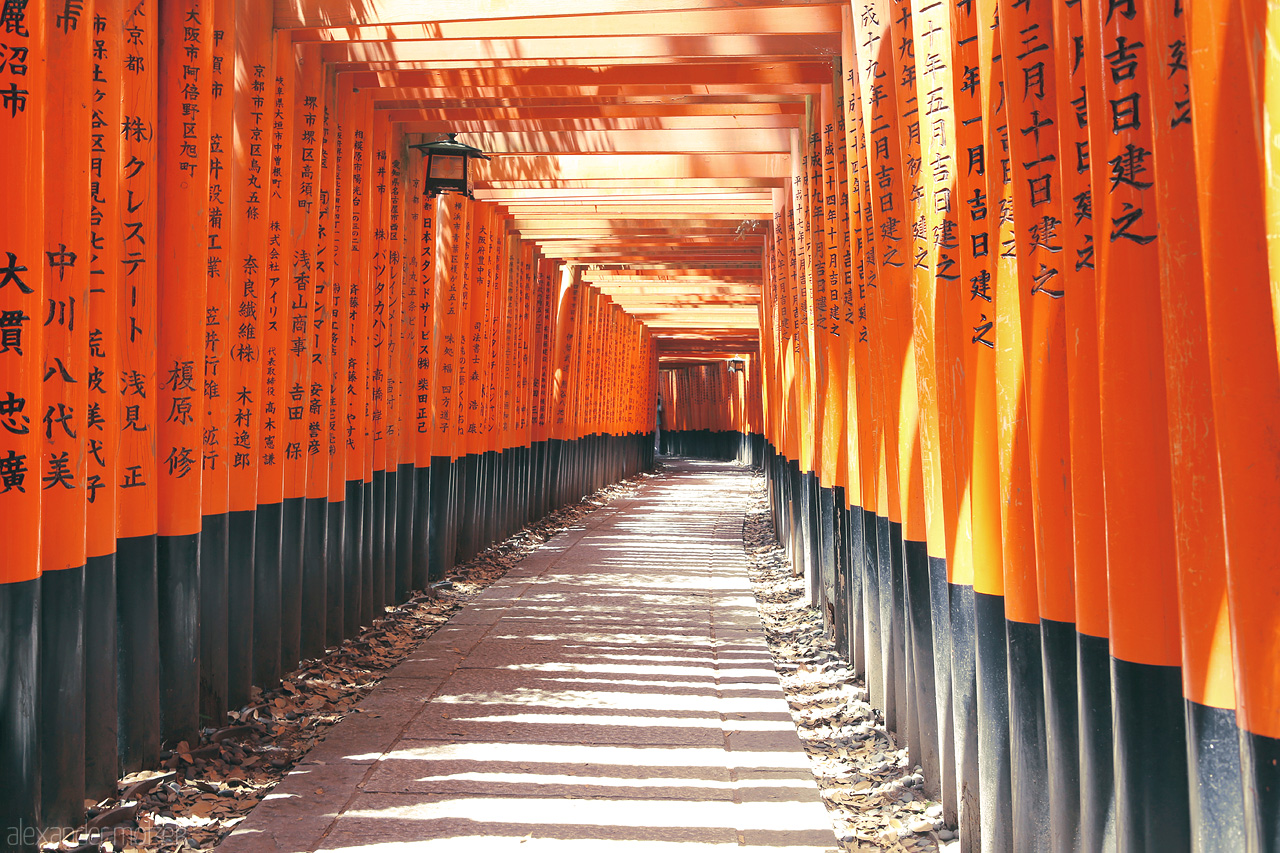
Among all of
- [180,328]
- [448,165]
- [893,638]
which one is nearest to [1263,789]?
[893,638]

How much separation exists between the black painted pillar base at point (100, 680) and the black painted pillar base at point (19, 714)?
1.49 ft

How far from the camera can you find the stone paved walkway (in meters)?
3.21

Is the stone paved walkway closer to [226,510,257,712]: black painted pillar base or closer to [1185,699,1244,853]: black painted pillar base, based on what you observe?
[226,510,257,712]: black painted pillar base

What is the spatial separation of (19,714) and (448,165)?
506 cm

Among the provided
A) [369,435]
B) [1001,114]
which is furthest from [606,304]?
[1001,114]

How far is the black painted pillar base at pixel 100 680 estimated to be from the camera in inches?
133

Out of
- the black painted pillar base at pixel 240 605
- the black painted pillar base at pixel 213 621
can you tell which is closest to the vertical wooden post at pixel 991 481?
the black painted pillar base at pixel 213 621

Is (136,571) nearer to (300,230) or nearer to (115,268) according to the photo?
(115,268)

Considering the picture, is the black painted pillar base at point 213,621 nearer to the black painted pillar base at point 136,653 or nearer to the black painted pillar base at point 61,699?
the black painted pillar base at point 136,653

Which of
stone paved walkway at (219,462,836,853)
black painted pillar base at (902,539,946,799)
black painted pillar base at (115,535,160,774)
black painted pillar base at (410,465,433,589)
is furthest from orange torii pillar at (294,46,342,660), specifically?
black painted pillar base at (902,539,946,799)

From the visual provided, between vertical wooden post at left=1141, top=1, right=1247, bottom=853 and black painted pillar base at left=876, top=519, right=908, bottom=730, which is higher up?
vertical wooden post at left=1141, top=1, right=1247, bottom=853

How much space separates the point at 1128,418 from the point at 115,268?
135 inches

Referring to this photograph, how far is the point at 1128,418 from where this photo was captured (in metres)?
1.98

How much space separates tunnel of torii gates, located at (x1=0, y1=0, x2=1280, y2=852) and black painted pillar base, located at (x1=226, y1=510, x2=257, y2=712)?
2cm
